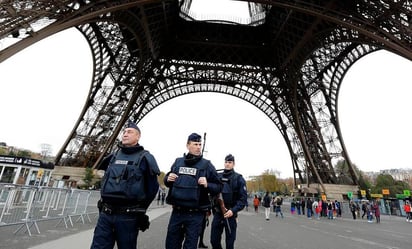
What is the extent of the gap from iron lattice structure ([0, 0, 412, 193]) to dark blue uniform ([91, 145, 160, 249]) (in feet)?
53.1

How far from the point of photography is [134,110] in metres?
29.2

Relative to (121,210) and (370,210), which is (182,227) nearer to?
(121,210)

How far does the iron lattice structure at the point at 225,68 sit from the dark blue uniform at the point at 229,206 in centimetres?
1486

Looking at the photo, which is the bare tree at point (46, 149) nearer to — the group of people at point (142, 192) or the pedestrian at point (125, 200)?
the group of people at point (142, 192)

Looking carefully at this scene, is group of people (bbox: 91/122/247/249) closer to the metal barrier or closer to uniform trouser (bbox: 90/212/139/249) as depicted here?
uniform trouser (bbox: 90/212/139/249)

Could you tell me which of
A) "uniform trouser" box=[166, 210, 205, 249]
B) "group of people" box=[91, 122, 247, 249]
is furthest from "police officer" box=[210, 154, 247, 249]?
"uniform trouser" box=[166, 210, 205, 249]

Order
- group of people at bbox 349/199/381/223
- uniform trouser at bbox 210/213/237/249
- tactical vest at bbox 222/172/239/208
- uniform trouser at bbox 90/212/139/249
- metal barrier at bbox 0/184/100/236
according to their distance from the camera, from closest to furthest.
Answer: uniform trouser at bbox 90/212/139/249 < uniform trouser at bbox 210/213/237/249 < tactical vest at bbox 222/172/239/208 < metal barrier at bbox 0/184/100/236 < group of people at bbox 349/199/381/223

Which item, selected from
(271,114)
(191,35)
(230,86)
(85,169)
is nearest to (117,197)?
(85,169)

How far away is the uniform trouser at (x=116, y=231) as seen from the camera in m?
2.74

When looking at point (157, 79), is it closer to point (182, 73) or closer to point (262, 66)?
point (182, 73)

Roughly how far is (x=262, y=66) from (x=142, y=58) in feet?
42.4

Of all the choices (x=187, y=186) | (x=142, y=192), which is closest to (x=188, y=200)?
(x=187, y=186)

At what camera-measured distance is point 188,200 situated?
11.3ft

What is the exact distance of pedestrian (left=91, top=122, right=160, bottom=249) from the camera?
277 centimetres
